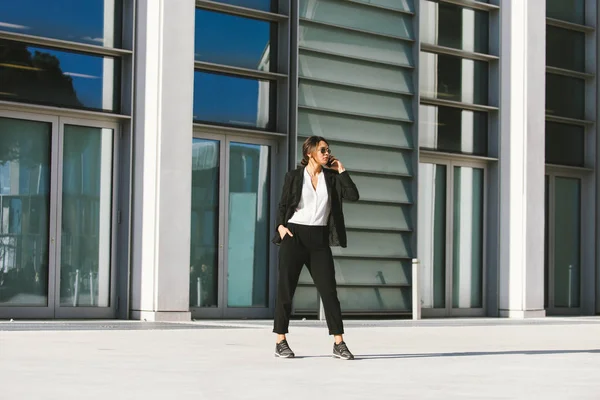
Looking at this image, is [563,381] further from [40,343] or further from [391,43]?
[391,43]

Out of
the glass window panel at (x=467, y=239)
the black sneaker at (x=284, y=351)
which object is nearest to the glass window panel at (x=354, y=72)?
the glass window panel at (x=467, y=239)

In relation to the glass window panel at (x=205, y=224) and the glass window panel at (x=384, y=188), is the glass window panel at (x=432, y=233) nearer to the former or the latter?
the glass window panel at (x=384, y=188)

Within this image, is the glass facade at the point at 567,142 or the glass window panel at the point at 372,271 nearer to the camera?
the glass window panel at the point at 372,271

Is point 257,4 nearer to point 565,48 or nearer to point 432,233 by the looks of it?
point 432,233

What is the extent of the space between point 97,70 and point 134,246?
2.54 metres

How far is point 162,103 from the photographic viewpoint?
1611cm

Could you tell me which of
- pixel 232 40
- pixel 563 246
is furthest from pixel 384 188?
pixel 563 246

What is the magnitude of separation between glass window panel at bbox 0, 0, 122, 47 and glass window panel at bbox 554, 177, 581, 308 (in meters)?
10.2

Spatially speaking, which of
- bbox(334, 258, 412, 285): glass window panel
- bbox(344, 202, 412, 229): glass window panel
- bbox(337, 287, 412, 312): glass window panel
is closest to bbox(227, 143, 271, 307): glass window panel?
bbox(334, 258, 412, 285): glass window panel

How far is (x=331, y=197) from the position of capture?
955 cm

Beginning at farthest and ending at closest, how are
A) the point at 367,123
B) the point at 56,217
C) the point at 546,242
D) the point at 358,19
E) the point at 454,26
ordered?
the point at 546,242
the point at 454,26
the point at 367,123
the point at 358,19
the point at 56,217

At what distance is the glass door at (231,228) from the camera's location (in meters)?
17.3

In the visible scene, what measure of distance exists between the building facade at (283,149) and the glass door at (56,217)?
2 cm

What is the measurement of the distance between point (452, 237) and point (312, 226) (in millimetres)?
11549
